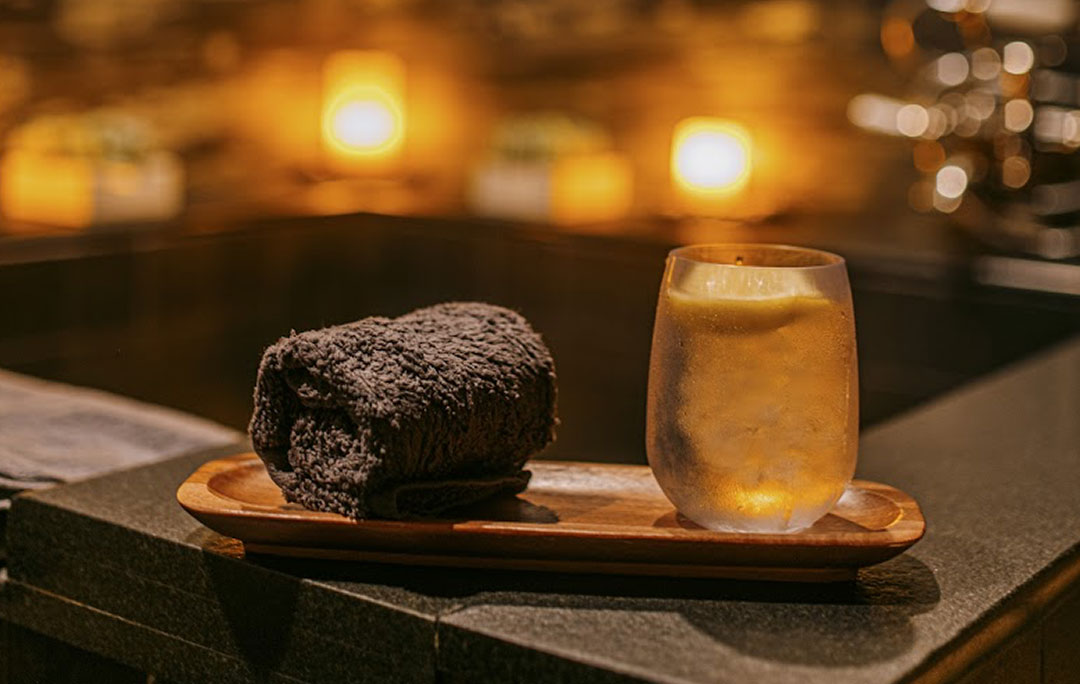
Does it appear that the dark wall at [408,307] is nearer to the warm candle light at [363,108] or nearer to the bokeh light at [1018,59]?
the bokeh light at [1018,59]

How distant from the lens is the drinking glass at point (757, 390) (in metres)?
0.71

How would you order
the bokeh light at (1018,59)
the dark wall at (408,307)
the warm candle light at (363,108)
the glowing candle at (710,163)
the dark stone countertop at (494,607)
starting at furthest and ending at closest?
the warm candle light at (363,108)
the glowing candle at (710,163)
the bokeh light at (1018,59)
the dark wall at (408,307)
the dark stone countertop at (494,607)

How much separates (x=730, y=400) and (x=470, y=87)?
11.3ft

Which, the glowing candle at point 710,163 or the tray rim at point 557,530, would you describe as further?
the glowing candle at point 710,163

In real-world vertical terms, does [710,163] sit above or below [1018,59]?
below

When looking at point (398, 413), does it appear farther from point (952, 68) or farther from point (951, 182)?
point (952, 68)

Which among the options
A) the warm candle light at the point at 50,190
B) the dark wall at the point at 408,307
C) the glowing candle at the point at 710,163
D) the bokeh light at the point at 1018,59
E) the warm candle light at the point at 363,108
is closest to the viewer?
the dark wall at the point at 408,307

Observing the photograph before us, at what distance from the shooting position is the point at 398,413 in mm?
704

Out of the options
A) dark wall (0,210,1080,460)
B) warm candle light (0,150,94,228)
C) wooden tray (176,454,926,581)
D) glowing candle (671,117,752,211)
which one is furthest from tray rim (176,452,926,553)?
glowing candle (671,117,752,211)

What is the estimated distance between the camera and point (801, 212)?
3.12 metres

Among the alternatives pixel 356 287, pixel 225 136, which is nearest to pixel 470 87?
pixel 225 136

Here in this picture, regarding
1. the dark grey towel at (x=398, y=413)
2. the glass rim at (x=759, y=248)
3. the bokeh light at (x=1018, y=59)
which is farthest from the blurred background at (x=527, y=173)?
the glass rim at (x=759, y=248)

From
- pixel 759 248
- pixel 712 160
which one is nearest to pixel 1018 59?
pixel 712 160

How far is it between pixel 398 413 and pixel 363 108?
3431mm
